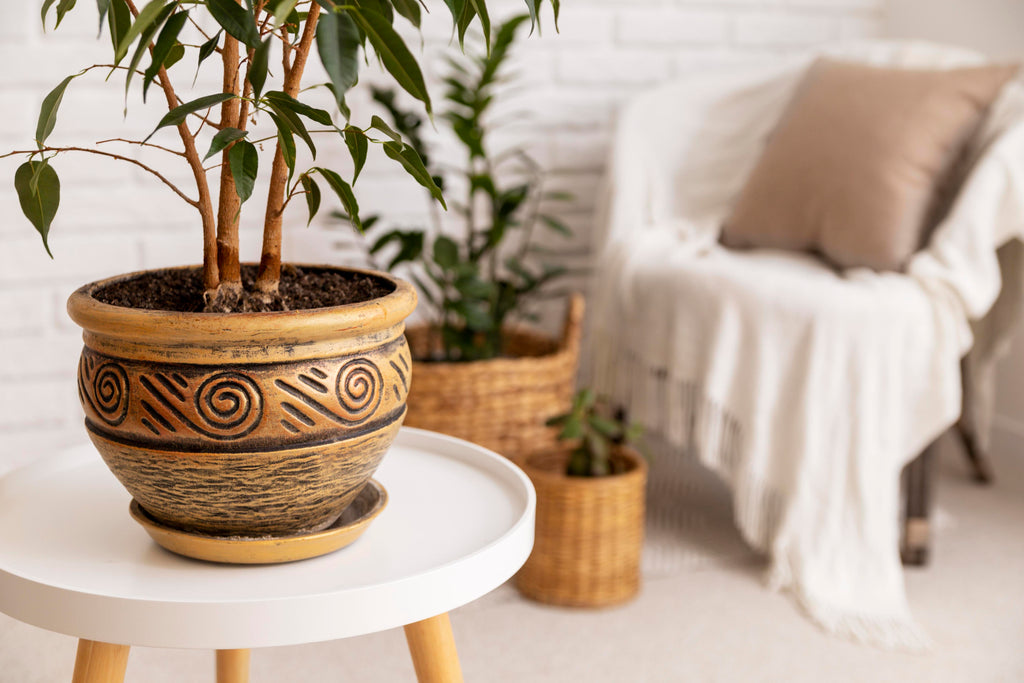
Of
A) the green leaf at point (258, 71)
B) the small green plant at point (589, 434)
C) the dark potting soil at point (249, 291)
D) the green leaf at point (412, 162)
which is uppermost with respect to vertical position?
the green leaf at point (258, 71)

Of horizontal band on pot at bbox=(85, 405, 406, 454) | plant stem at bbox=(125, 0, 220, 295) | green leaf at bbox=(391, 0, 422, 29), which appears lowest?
horizontal band on pot at bbox=(85, 405, 406, 454)

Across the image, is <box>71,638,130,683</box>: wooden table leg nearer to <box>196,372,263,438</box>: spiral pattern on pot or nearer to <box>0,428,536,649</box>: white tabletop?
<box>0,428,536,649</box>: white tabletop

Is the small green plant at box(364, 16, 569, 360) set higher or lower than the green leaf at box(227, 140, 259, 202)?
lower

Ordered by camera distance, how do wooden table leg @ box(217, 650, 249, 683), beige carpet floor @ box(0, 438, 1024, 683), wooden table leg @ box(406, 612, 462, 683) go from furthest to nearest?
beige carpet floor @ box(0, 438, 1024, 683)
wooden table leg @ box(217, 650, 249, 683)
wooden table leg @ box(406, 612, 462, 683)

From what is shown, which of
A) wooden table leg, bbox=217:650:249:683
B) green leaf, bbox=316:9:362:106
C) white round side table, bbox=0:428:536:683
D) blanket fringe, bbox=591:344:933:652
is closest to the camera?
green leaf, bbox=316:9:362:106

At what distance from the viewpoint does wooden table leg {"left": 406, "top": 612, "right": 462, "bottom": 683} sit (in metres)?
0.67

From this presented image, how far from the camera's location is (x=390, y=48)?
0.51 meters

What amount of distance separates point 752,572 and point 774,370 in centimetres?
35

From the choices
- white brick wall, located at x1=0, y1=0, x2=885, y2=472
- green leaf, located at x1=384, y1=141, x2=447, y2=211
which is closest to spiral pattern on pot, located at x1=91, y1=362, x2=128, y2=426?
green leaf, located at x1=384, y1=141, x2=447, y2=211

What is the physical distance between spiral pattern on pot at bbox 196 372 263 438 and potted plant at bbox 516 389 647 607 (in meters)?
0.91

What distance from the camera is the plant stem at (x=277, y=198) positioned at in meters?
0.65

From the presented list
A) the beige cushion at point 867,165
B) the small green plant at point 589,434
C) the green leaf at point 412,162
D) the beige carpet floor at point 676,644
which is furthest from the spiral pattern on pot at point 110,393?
the beige cushion at point 867,165

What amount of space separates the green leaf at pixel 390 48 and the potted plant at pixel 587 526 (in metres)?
0.99

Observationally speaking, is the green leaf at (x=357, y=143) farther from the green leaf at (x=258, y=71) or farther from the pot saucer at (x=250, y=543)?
the pot saucer at (x=250, y=543)
